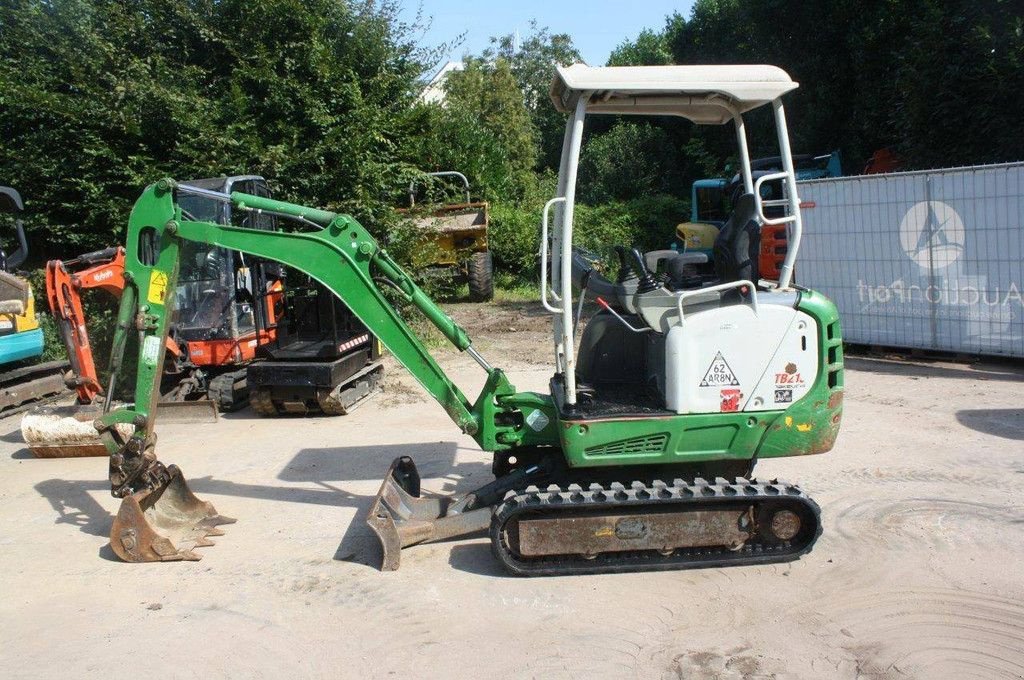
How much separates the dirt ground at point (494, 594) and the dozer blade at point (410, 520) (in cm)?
11

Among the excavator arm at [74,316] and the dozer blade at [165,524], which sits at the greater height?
the excavator arm at [74,316]

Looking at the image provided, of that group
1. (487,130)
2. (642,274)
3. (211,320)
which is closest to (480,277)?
(487,130)

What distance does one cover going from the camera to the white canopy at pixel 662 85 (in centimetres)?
455

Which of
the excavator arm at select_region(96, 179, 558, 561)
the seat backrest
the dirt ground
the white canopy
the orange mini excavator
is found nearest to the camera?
the dirt ground

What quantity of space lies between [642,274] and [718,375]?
76 centimetres

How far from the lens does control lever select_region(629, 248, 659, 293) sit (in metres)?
4.93

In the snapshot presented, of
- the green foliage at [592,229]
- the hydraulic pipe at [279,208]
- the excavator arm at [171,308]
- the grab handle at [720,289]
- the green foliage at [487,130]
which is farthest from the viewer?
the green foliage at [592,229]

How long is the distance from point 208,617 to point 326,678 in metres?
1.01

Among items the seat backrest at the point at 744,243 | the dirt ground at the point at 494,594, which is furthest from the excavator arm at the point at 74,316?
the seat backrest at the point at 744,243

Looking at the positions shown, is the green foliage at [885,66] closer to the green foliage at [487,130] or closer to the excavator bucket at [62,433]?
the green foliage at [487,130]

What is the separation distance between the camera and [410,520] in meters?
5.32

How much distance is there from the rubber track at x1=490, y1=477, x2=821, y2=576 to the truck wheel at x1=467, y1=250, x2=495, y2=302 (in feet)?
39.6

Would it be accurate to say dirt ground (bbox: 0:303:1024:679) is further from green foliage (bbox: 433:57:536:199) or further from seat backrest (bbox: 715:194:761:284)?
green foliage (bbox: 433:57:536:199)

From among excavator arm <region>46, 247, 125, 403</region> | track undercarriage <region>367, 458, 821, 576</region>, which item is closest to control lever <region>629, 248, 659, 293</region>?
track undercarriage <region>367, 458, 821, 576</region>
